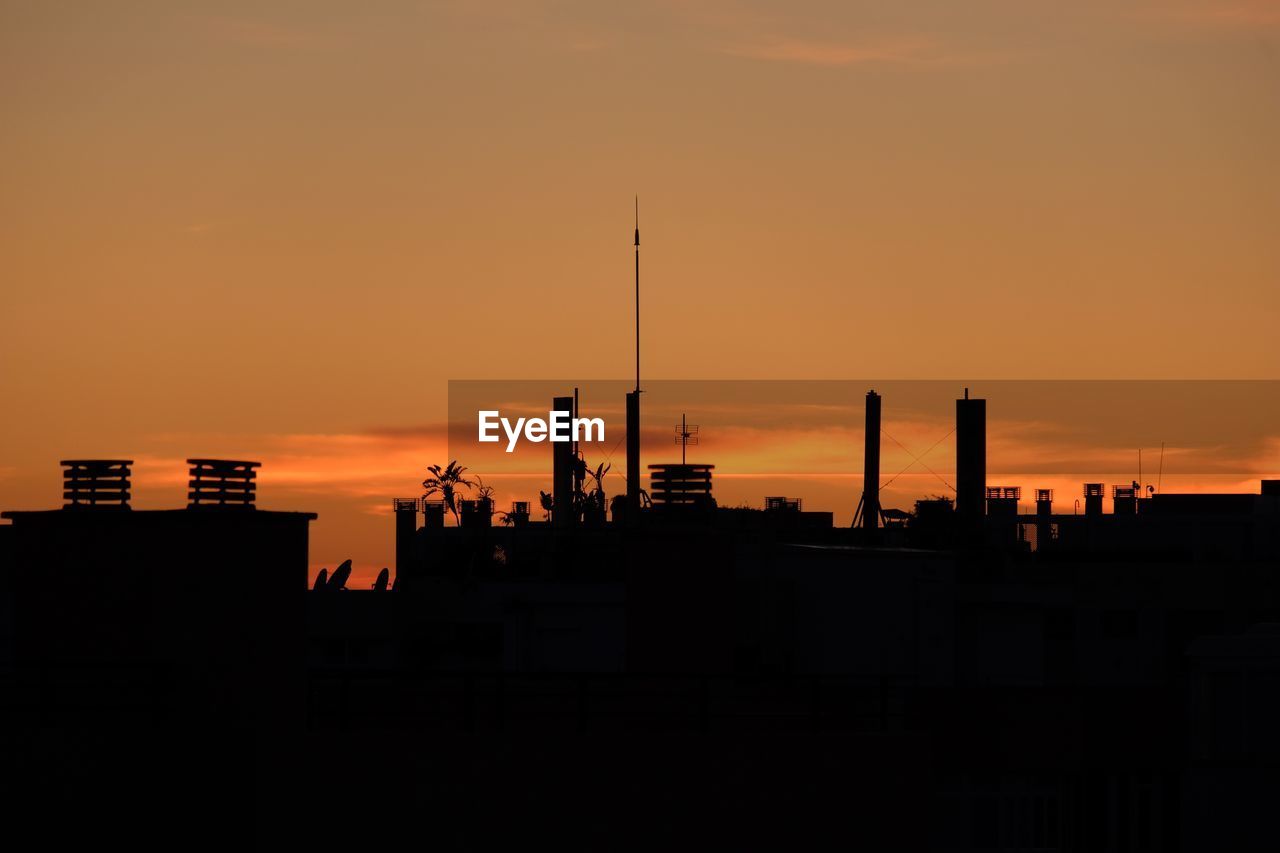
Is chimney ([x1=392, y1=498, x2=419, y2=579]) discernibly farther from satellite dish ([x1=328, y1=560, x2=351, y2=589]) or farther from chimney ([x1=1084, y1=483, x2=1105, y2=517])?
chimney ([x1=1084, y1=483, x2=1105, y2=517])

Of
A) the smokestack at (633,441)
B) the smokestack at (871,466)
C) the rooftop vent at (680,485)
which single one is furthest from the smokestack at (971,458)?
the rooftop vent at (680,485)

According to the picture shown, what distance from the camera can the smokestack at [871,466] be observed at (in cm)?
8381

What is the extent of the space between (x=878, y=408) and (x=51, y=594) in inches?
2619

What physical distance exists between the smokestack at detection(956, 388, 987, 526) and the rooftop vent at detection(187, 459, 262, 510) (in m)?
57.6

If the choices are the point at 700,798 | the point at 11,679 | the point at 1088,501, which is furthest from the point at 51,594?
the point at 1088,501

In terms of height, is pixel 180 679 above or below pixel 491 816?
above

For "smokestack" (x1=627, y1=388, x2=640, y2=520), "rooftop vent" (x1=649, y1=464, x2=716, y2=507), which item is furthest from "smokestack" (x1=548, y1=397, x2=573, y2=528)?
"rooftop vent" (x1=649, y1=464, x2=716, y2=507)

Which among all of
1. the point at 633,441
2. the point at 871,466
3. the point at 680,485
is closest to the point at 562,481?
the point at 633,441

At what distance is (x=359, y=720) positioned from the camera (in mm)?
23859

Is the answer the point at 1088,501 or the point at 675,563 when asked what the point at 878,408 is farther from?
the point at 675,563

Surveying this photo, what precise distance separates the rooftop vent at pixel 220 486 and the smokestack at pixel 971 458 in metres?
57.6

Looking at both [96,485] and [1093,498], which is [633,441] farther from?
[96,485]

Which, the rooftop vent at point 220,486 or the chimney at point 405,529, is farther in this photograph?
the chimney at point 405,529

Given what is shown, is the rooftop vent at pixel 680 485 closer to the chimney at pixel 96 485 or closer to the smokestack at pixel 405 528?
the chimney at pixel 96 485
